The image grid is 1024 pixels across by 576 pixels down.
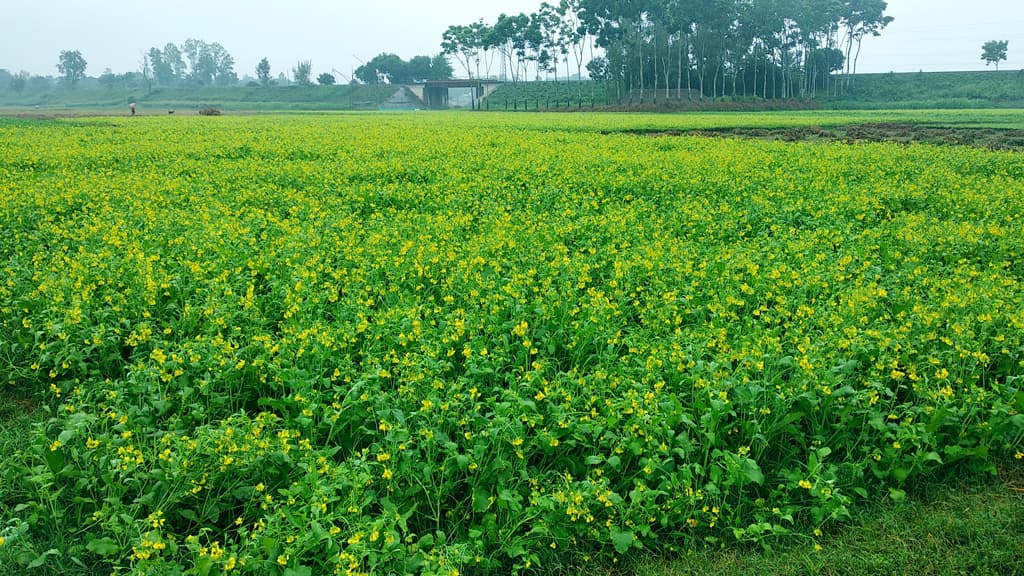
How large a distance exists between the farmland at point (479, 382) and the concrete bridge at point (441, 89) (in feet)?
338

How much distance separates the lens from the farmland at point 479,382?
3.72 m

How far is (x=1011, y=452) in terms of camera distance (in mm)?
4551

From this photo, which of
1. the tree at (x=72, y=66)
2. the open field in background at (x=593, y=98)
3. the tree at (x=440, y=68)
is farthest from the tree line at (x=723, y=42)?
the tree at (x=72, y=66)

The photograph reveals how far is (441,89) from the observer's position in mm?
114875

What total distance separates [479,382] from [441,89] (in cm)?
11601

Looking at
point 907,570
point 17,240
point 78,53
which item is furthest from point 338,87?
point 907,570

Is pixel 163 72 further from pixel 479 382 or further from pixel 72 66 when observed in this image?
pixel 479 382

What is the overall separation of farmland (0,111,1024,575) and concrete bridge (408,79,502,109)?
103 m

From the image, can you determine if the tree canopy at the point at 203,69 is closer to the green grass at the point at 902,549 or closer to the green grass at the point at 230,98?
the green grass at the point at 230,98

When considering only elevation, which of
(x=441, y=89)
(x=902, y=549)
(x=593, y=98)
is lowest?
(x=902, y=549)

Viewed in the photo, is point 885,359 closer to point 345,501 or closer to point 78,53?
point 345,501

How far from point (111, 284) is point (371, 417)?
12.2 ft

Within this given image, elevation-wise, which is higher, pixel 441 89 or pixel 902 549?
pixel 441 89

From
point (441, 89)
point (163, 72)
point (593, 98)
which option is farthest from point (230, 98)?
point (163, 72)
